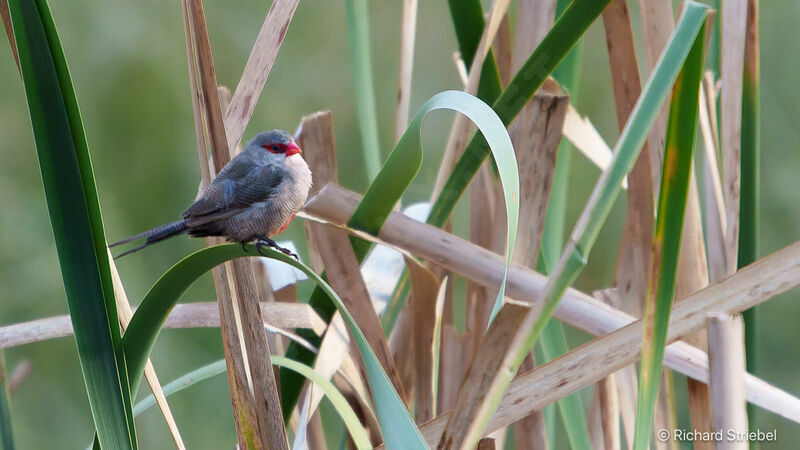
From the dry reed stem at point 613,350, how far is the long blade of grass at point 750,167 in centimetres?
23

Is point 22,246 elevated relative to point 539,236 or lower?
elevated

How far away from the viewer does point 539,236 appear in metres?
0.84

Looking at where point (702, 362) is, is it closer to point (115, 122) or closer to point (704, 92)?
point (704, 92)

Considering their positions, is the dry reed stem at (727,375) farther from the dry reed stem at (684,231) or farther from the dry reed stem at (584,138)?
the dry reed stem at (584,138)

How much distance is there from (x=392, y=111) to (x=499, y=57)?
3.29 feet

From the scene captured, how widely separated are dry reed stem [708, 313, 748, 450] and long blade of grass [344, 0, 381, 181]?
1.45 feet

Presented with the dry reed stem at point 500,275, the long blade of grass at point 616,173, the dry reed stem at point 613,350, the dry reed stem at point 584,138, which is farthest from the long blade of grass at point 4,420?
the dry reed stem at point 584,138

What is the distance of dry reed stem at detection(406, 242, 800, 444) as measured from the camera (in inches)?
25.1

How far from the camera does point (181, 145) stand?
1.66m

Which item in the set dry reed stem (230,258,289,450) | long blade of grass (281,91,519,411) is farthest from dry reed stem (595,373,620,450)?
dry reed stem (230,258,289,450)

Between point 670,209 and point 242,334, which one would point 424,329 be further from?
point 670,209

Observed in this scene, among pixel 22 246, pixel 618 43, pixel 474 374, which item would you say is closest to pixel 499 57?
pixel 618 43

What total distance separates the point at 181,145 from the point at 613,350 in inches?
51.3

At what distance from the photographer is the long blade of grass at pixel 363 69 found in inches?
33.1
